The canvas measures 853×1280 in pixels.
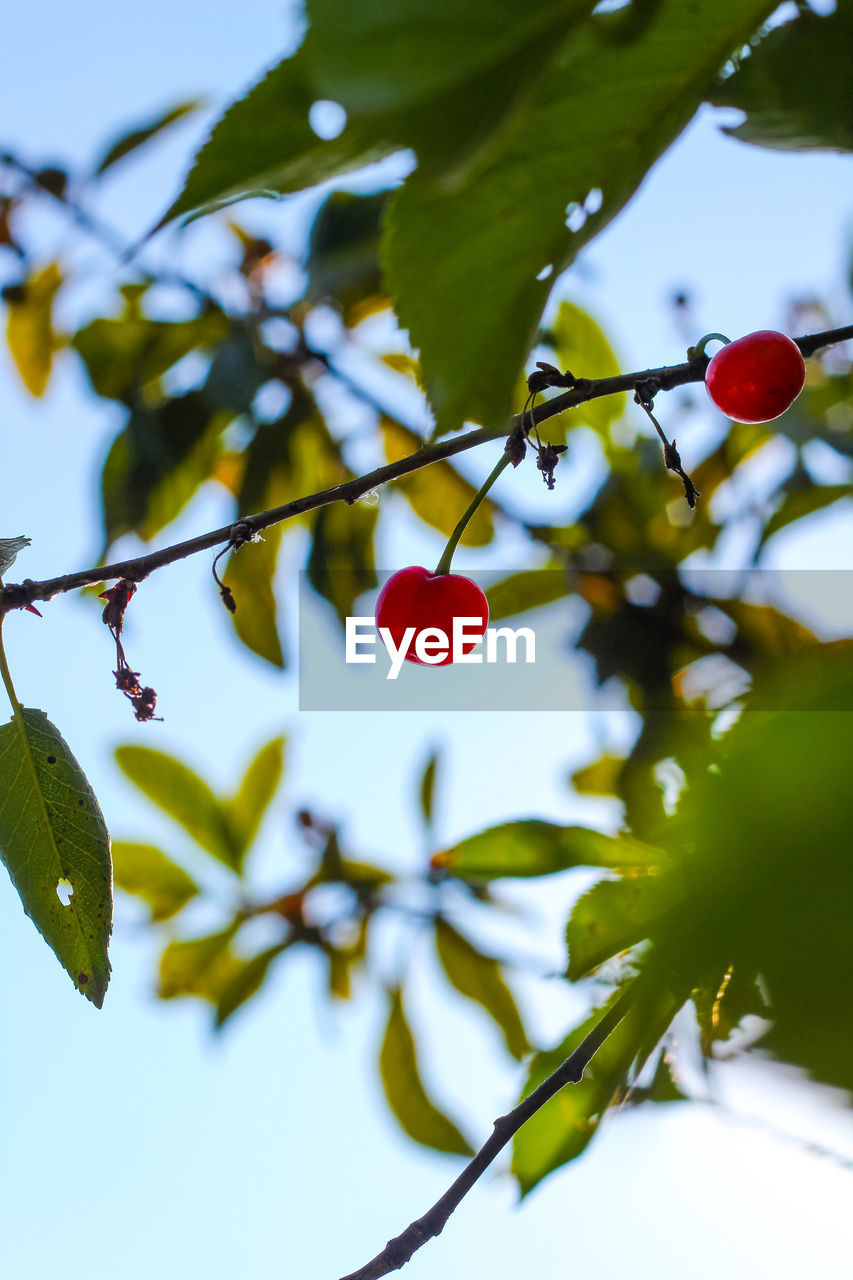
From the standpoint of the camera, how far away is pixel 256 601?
183 centimetres

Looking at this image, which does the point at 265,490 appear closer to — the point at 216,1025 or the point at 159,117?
the point at 159,117

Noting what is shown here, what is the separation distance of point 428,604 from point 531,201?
53cm

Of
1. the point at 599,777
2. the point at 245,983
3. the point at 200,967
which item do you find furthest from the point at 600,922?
the point at 200,967

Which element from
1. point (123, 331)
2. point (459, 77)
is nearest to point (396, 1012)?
point (123, 331)

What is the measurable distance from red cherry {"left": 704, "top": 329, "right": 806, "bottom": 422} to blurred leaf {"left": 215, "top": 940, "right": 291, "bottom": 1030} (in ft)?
5.84

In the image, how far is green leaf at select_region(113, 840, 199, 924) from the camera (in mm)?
2324

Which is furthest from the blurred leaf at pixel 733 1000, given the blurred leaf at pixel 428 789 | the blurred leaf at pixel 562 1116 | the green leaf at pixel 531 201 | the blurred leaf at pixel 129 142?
the blurred leaf at pixel 428 789

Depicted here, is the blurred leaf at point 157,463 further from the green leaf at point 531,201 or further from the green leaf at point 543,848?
the green leaf at point 531,201

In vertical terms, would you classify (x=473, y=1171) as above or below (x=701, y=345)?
below

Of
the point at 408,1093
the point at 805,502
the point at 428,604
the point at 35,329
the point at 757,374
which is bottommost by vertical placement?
the point at 408,1093

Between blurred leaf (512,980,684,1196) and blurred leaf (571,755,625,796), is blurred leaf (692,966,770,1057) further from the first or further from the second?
blurred leaf (571,755,625,796)

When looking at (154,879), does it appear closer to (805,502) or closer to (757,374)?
(805,502)

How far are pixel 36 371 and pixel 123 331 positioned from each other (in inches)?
12.0

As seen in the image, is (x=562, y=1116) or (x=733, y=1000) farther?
(x=562, y=1116)
